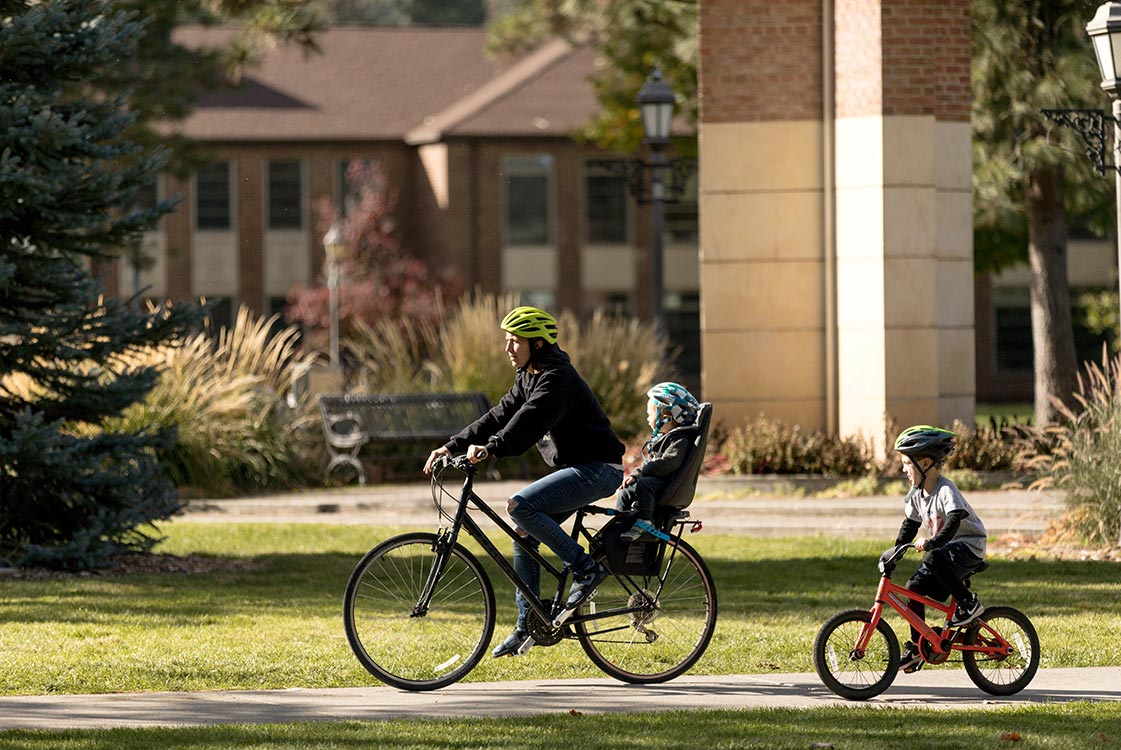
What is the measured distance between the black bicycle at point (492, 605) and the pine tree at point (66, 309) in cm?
499

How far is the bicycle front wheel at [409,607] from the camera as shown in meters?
8.45

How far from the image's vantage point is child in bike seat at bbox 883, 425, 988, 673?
813 centimetres

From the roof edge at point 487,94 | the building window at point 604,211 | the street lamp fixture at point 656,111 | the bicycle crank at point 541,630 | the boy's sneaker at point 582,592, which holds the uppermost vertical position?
the roof edge at point 487,94

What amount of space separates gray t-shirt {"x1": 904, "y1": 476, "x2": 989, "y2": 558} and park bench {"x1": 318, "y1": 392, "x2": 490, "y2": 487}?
13.9 meters

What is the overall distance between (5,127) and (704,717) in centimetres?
736

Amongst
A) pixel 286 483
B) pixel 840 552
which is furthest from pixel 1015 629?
pixel 286 483

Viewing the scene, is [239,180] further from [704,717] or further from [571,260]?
[704,717]

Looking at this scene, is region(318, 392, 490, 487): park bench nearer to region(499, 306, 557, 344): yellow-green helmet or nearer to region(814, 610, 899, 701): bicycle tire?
region(499, 306, 557, 344): yellow-green helmet

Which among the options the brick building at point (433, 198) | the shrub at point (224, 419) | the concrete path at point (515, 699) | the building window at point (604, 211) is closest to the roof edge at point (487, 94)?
the brick building at point (433, 198)

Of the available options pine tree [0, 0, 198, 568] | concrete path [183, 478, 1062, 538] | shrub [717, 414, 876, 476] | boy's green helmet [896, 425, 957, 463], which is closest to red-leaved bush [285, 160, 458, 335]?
concrete path [183, 478, 1062, 538]

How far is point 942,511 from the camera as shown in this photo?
26.7 feet

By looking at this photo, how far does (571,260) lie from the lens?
50094mm

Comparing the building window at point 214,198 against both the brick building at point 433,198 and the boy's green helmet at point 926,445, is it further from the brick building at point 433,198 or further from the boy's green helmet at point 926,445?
the boy's green helmet at point 926,445

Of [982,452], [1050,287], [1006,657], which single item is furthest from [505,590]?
[1050,287]
